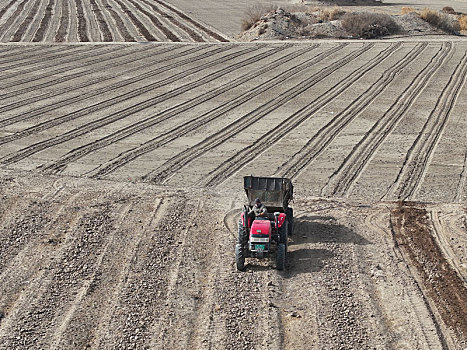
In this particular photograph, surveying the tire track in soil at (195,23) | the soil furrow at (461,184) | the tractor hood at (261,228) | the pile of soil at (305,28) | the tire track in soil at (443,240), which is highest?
the tractor hood at (261,228)

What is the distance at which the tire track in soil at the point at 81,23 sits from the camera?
3983 cm

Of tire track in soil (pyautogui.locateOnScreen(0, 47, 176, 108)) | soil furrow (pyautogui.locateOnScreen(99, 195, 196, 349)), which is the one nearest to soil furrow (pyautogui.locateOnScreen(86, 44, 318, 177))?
soil furrow (pyautogui.locateOnScreen(99, 195, 196, 349))

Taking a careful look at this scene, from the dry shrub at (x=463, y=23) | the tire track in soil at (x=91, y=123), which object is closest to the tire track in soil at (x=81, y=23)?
the tire track in soil at (x=91, y=123)

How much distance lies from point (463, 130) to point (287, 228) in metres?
11.1

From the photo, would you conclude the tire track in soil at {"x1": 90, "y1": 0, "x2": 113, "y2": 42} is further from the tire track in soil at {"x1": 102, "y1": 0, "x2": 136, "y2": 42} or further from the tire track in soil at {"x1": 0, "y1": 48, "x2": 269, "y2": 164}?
the tire track in soil at {"x1": 0, "y1": 48, "x2": 269, "y2": 164}

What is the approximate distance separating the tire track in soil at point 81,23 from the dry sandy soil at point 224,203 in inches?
323

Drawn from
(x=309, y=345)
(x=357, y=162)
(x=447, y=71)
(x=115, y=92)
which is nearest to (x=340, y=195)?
(x=357, y=162)

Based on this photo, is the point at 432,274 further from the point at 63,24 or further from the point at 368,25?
the point at 63,24

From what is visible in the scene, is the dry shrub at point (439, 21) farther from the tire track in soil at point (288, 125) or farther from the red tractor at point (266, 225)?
the red tractor at point (266, 225)

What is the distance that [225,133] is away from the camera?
A: 21.1m

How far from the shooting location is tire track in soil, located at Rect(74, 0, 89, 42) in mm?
39831

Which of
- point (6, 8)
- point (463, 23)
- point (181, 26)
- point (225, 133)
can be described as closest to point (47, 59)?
point (181, 26)

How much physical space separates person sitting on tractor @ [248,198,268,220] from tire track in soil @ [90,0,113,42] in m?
28.8

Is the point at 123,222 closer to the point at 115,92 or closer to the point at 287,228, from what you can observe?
the point at 287,228
